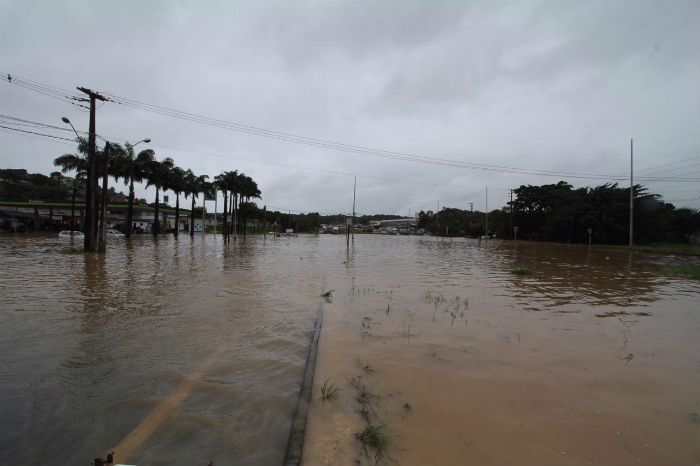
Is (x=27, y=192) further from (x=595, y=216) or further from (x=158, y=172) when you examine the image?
(x=595, y=216)

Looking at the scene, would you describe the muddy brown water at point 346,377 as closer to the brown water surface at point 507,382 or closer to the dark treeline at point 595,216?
the brown water surface at point 507,382

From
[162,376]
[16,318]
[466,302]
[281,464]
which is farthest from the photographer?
[466,302]

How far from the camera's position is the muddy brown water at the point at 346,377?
11.3 feet

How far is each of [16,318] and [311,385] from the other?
7.40 metres

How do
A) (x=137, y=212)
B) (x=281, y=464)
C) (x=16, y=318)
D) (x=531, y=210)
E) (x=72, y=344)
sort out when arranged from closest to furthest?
(x=281, y=464) < (x=72, y=344) < (x=16, y=318) < (x=137, y=212) < (x=531, y=210)

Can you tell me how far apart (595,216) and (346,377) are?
60.2 meters

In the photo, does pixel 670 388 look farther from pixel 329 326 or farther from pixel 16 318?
pixel 16 318

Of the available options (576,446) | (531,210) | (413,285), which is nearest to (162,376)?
(576,446)

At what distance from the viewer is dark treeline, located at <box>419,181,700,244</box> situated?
163 feet

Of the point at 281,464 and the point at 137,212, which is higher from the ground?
the point at 137,212

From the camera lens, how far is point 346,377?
199 inches

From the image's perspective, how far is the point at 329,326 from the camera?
7691mm

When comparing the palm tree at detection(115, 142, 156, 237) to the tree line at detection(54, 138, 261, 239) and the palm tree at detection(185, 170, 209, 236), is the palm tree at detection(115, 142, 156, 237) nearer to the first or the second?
the tree line at detection(54, 138, 261, 239)

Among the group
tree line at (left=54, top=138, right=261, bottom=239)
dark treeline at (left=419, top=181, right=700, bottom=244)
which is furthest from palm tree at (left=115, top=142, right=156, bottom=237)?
dark treeline at (left=419, top=181, right=700, bottom=244)
